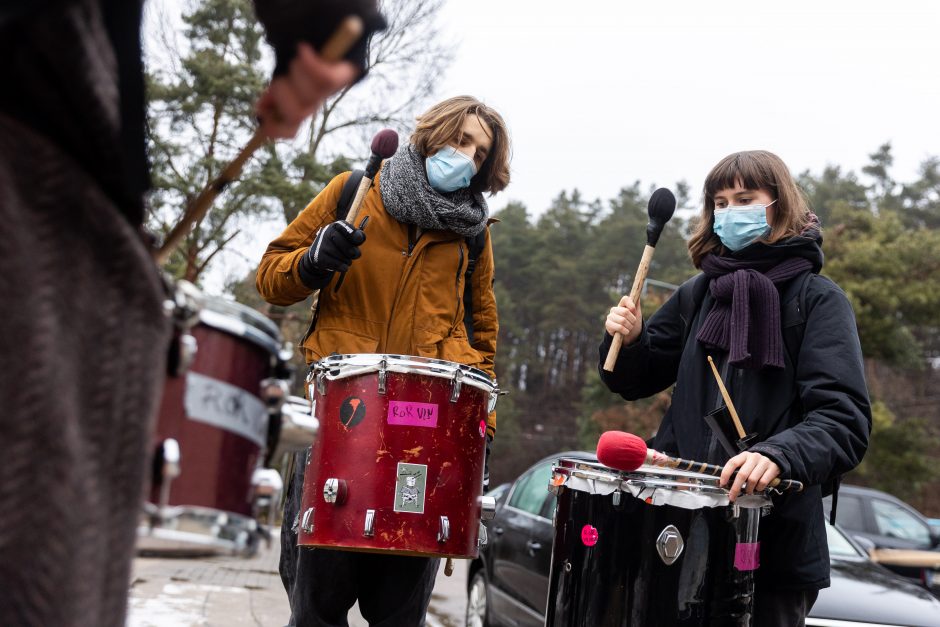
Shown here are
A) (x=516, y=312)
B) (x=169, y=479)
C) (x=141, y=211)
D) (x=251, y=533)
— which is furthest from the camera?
(x=516, y=312)

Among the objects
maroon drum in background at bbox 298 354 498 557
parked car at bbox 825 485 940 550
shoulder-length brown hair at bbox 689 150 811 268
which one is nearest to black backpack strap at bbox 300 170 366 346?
maroon drum in background at bbox 298 354 498 557

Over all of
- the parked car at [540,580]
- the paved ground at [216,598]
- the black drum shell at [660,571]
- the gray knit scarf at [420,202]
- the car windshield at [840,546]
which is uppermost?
the gray knit scarf at [420,202]

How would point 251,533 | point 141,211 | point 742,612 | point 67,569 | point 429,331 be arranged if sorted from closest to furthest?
1. point 67,569
2. point 141,211
3. point 251,533
4. point 742,612
5. point 429,331

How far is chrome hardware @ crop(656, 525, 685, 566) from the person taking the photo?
2.84 m

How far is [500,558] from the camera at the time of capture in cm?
779

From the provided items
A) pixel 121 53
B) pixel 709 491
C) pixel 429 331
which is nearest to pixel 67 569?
pixel 121 53

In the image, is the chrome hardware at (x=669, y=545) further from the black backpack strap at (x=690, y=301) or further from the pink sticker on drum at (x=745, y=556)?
the black backpack strap at (x=690, y=301)

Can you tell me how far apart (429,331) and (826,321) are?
1.29 metres

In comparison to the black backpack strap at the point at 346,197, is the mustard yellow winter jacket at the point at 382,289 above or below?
below

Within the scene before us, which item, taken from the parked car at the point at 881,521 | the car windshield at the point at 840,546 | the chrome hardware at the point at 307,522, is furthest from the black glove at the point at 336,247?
the parked car at the point at 881,521

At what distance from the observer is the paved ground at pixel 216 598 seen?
7.04 m

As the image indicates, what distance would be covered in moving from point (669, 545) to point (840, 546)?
498cm

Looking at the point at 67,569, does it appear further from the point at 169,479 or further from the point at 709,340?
the point at 709,340

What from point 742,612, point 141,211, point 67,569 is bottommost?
point 742,612
